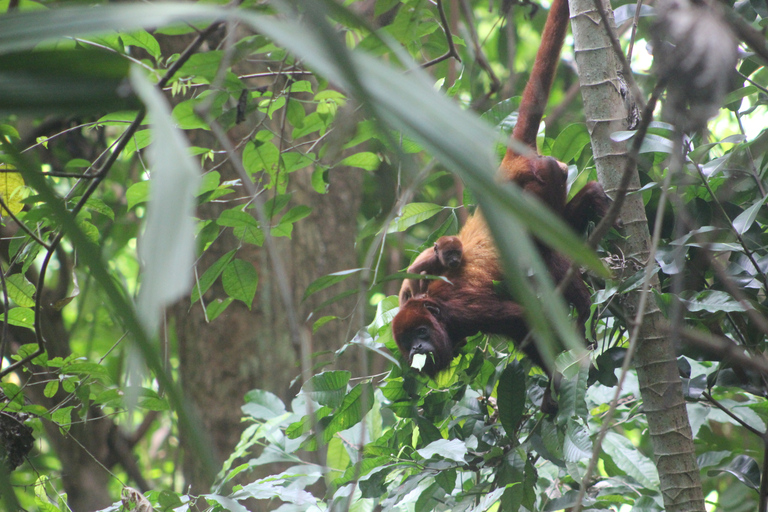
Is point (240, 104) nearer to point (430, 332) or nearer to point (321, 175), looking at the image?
point (321, 175)

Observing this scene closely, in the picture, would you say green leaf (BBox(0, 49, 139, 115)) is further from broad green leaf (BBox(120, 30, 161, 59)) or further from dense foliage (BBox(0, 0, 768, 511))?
broad green leaf (BBox(120, 30, 161, 59))

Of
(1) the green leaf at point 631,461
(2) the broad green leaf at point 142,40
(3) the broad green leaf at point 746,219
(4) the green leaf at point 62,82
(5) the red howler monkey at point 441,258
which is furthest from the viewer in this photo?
(5) the red howler monkey at point 441,258

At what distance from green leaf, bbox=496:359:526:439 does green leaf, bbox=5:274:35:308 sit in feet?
5.75

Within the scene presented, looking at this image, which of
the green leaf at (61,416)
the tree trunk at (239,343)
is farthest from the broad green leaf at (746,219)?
the tree trunk at (239,343)

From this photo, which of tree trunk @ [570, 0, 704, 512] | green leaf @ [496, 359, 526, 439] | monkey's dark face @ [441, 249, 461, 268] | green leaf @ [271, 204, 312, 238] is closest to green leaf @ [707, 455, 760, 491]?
tree trunk @ [570, 0, 704, 512]

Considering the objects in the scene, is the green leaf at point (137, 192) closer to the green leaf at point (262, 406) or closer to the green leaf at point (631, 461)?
the green leaf at point (262, 406)

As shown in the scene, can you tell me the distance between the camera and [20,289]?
2209 mm

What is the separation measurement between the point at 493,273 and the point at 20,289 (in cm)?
210

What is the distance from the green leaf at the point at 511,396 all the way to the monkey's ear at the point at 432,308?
104cm

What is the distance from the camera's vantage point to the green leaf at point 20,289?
220 cm

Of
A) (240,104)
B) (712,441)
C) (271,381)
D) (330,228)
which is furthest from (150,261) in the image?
(330,228)

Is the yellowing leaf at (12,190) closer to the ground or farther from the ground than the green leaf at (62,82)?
closer to the ground

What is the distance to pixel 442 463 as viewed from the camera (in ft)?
6.55

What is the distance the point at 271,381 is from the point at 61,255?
1915 mm
